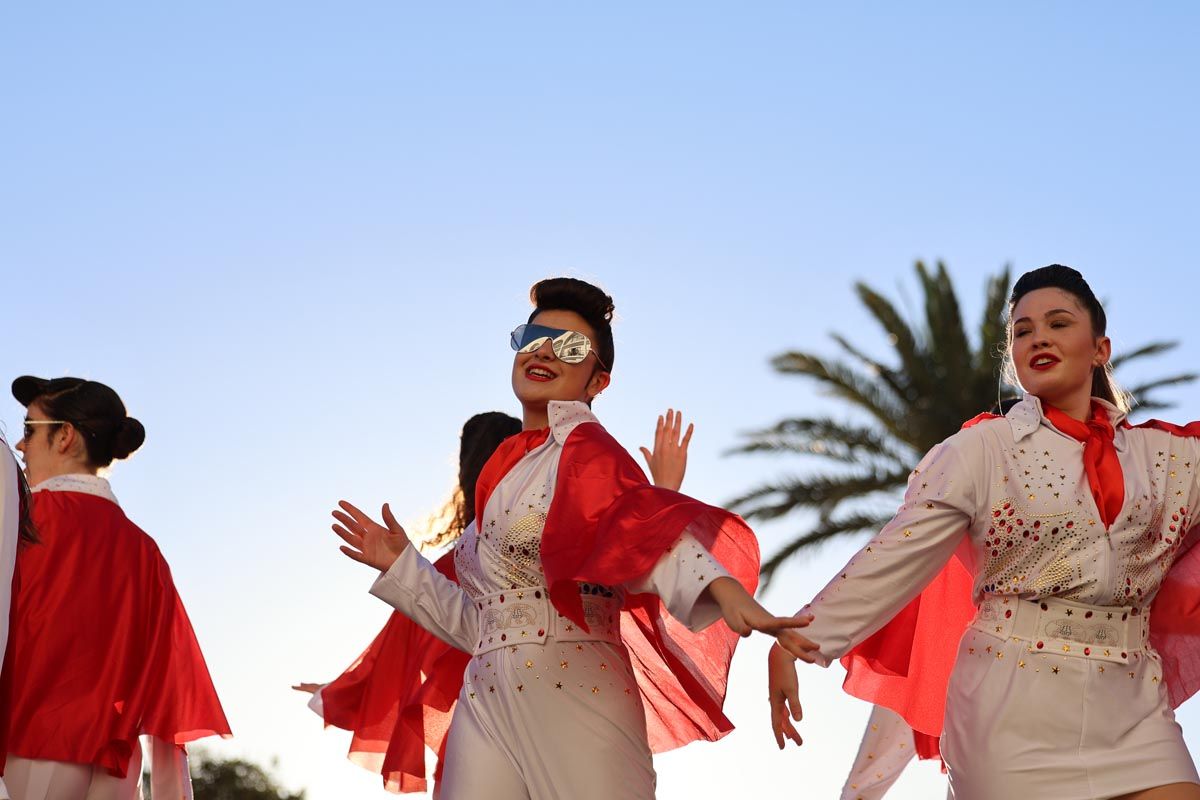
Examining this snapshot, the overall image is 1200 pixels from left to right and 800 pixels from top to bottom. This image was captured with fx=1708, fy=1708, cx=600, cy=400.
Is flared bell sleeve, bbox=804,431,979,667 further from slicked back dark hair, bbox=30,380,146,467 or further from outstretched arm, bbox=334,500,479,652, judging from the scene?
slicked back dark hair, bbox=30,380,146,467

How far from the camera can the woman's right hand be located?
506cm

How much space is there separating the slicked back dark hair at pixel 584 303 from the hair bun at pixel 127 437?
2.15 meters

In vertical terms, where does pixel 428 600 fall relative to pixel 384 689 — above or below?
above

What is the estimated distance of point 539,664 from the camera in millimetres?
5297

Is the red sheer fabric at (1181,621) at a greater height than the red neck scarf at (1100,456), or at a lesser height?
lesser

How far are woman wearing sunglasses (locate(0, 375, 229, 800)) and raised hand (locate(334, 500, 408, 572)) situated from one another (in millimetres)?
1452

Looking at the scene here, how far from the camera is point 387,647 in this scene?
7.16 metres

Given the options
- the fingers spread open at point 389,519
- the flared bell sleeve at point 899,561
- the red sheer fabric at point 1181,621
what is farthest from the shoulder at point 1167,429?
the fingers spread open at point 389,519

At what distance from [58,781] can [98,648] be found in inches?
22.7

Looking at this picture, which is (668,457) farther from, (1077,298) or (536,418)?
(1077,298)

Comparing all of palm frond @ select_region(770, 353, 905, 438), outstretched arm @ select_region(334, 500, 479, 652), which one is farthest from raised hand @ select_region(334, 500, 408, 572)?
palm frond @ select_region(770, 353, 905, 438)

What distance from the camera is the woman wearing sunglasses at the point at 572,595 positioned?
5102mm

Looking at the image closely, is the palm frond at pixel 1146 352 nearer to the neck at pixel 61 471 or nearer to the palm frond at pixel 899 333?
the palm frond at pixel 899 333

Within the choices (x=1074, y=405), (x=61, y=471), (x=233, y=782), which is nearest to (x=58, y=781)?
(x=61, y=471)
